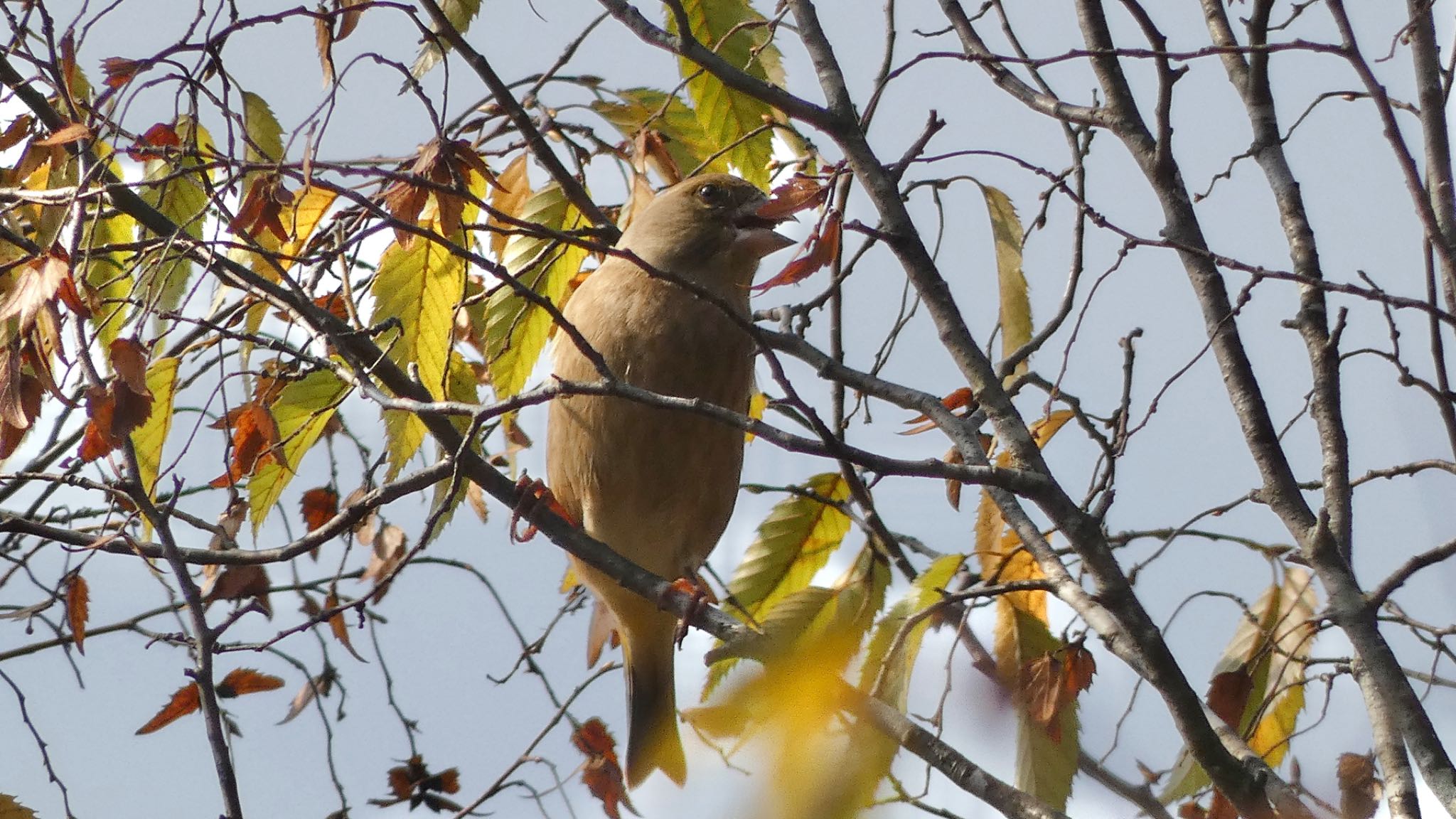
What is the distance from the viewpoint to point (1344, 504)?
296 centimetres

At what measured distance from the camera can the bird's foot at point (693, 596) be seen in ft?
11.6

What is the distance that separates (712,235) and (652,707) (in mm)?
1541

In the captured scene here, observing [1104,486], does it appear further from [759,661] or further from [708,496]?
[708,496]

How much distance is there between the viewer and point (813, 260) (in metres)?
2.63

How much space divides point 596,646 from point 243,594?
169cm

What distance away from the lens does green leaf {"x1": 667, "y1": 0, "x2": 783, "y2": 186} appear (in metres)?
3.29

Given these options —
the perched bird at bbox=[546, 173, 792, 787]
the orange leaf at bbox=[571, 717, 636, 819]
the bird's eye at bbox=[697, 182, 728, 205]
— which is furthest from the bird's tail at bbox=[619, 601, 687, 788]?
the bird's eye at bbox=[697, 182, 728, 205]

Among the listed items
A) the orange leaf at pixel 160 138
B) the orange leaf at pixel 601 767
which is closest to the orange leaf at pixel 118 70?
the orange leaf at pixel 160 138

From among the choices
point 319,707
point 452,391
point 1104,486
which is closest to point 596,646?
point 319,707

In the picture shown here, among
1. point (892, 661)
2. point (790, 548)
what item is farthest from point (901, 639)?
point (790, 548)

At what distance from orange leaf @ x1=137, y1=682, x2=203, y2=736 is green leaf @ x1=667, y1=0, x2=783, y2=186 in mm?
1866

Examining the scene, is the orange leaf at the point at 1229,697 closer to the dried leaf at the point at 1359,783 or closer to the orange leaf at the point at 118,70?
the dried leaf at the point at 1359,783

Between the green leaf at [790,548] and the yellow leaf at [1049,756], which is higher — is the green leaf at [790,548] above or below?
above

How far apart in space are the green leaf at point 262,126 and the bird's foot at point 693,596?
4.64 feet
